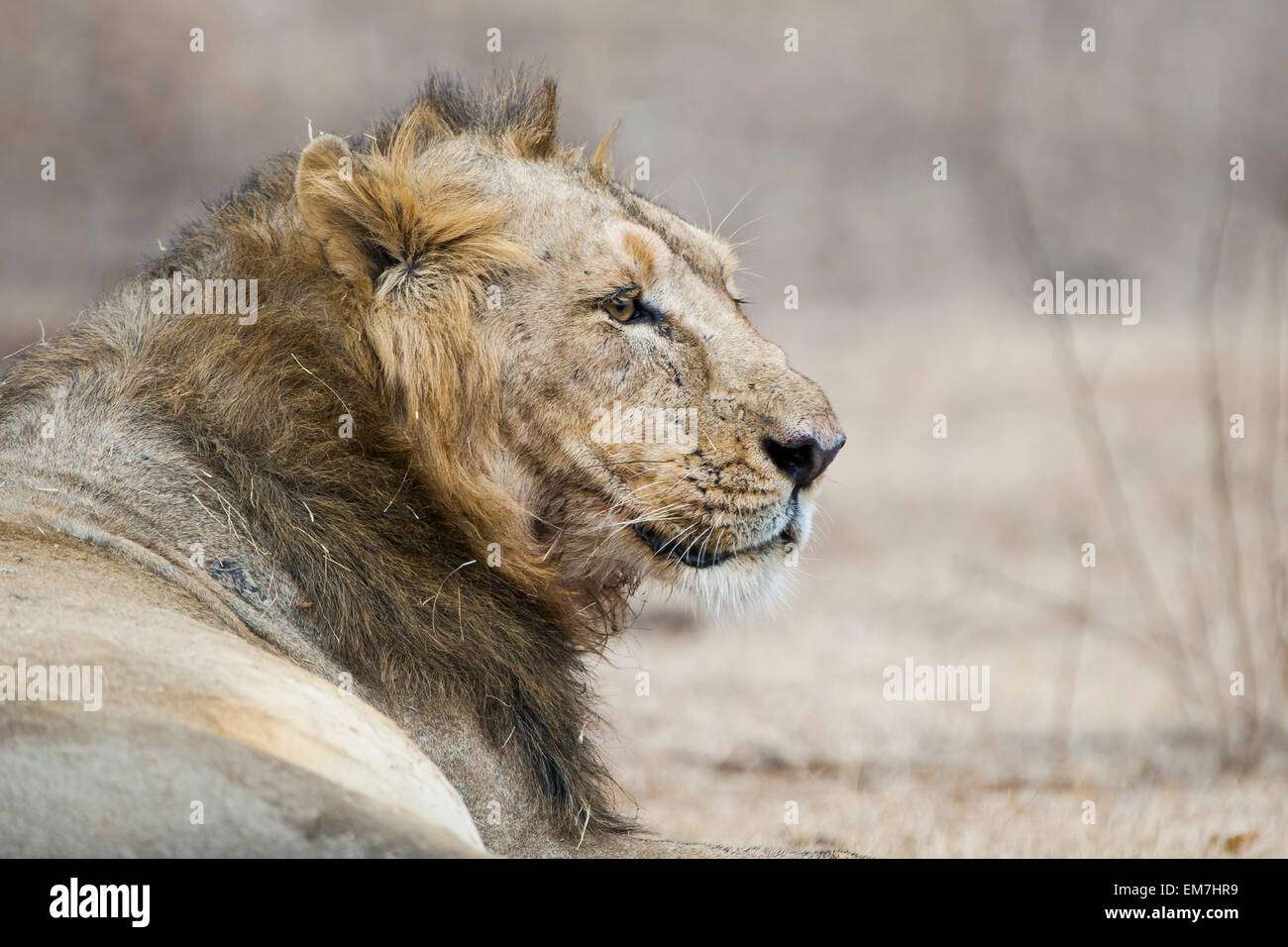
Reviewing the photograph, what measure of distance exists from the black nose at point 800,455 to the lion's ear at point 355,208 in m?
1.10

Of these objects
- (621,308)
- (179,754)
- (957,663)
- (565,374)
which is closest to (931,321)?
(957,663)

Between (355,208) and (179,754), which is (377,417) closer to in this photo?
(355,208)

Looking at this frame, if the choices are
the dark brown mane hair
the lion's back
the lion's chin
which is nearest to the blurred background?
the lion's chin

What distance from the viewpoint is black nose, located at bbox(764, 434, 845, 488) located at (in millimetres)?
3588

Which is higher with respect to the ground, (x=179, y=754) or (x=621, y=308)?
(x=621, y=308)

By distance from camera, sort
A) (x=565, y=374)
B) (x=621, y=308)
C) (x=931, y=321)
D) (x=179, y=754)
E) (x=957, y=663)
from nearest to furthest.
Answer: (x=179, y=754), (x=565, y=374), (x=621, y=308), (x=957, y=663), (x=931, y=321)

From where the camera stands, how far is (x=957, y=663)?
814 centimetres

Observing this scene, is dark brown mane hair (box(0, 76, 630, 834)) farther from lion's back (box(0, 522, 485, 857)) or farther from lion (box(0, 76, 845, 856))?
lion's back (box(0, 522, 485, 857))

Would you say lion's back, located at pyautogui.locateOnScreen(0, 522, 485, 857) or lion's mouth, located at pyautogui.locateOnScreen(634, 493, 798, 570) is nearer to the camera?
lion's back, located at pyautogui.locateOnScreen(0, 522, 485, 857)

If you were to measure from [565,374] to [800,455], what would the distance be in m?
0.66

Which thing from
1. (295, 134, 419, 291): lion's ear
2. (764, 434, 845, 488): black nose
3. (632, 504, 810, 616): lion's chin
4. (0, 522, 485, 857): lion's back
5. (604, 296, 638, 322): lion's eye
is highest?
(295, 134, 419, 291): lion's ear

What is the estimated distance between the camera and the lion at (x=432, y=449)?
10.3 feet
